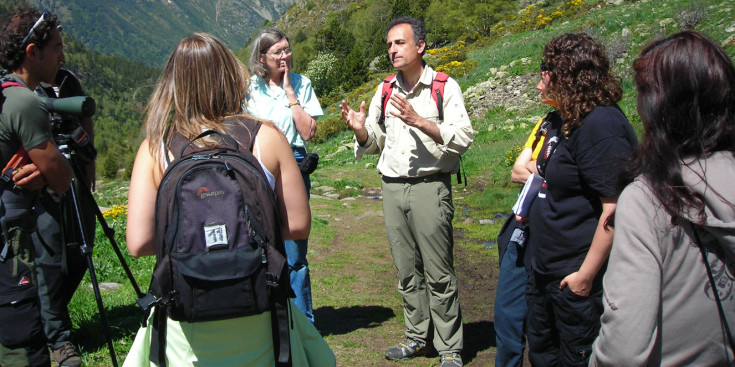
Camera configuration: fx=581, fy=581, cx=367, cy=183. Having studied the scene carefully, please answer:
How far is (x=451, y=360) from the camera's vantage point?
4027 mm

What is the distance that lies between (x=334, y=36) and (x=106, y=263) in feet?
235

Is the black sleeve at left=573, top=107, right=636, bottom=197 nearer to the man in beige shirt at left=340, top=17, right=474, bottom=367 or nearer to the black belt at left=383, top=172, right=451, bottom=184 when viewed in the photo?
the man in beige shirt at left=340, top=17, right=474, bottom=367

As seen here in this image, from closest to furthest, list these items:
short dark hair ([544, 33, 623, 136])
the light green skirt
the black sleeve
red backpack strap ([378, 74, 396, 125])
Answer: the light green skirt, the black sleeve, short dark hair ([544, 33, 623, 136]), red backpack strap ([378, 74, 396, 125])

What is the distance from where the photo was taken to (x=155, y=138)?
7.19 ft

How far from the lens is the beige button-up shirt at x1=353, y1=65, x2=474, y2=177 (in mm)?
3955

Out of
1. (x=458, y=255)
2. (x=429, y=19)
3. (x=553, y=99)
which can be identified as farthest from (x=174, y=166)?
(x=429, y=19)

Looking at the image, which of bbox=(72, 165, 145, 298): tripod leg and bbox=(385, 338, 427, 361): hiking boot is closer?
bbox=(72, 165, 145, 298): tripod leg

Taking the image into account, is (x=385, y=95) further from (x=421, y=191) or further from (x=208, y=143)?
(x=208, y=143)

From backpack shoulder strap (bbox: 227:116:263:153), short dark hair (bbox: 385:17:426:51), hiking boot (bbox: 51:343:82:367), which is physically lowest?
hiking boot (bbox: 51:343:82:367)

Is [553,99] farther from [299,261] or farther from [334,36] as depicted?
[334,36]

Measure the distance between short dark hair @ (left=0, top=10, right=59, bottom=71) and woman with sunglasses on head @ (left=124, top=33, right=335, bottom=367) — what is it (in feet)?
5.51

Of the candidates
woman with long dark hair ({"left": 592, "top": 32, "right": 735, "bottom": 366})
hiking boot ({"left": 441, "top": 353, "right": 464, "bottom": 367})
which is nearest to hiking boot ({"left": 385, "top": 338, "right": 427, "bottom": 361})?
hiking boot ({"left": 441, "top": 353, "right": 464, "bottom": 367})

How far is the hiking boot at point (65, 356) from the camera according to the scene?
12.0ft

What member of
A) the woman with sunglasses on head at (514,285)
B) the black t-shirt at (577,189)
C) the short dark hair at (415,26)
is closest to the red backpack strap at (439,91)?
the short dark hair at (415,26)
